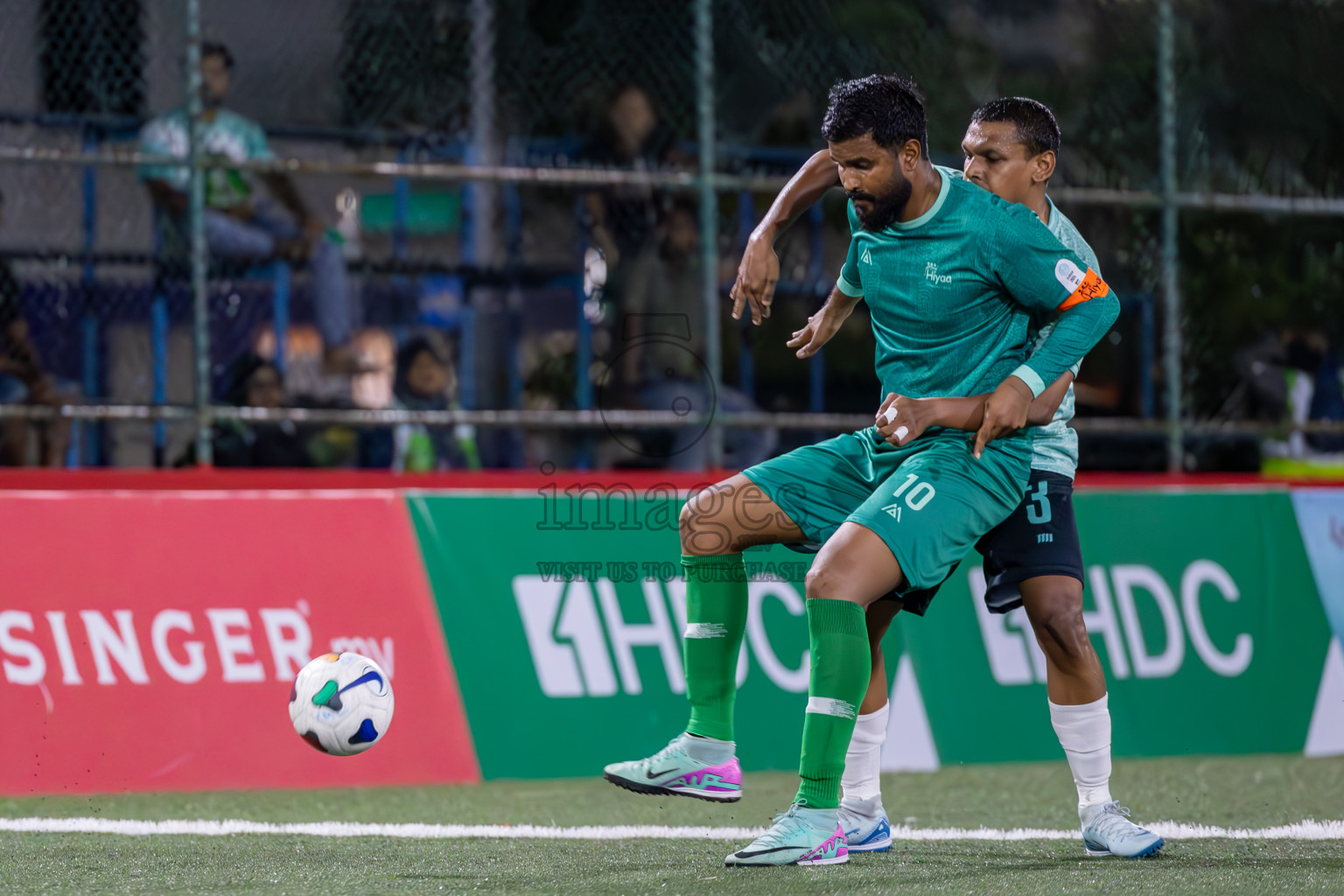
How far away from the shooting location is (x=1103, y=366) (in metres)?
8.84

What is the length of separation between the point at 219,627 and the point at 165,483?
0.85 meters

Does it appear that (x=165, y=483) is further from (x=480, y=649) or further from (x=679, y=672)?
(x=679, y=672)

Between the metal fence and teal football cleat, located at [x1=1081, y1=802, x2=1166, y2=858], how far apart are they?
3453 mm

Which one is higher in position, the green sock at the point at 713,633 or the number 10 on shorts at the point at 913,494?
the number 10 on shorts at the point at 913,494

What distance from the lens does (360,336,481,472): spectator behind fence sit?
8008 mm

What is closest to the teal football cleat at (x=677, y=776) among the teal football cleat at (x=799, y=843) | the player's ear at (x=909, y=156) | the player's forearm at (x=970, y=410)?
the teal football cleat at (x=799, y=843)

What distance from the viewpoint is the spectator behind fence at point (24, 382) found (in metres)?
7.25

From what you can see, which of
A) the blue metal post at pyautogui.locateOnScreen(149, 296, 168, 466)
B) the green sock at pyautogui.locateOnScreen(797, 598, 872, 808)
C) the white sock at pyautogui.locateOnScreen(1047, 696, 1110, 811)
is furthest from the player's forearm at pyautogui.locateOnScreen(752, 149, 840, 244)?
the blue metal post at pyautogui.locateOnScreen(149, 296, 168, 466)

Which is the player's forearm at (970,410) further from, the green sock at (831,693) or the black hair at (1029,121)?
the black hair at (1029,121)

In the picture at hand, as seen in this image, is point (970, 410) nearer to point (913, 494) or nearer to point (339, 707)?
point (913, 494)

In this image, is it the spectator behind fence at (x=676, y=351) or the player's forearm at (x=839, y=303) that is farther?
the spectator behind fence at (x=676, y=351)

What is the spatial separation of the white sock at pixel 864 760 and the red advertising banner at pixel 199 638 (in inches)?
78.8

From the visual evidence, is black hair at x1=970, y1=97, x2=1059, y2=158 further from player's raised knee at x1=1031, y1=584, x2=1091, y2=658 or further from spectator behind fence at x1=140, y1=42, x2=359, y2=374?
spectator behind fence at x1=140, y1=42, x2=359, y2=374

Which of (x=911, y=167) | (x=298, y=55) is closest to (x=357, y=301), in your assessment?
(x=298, y=55)
